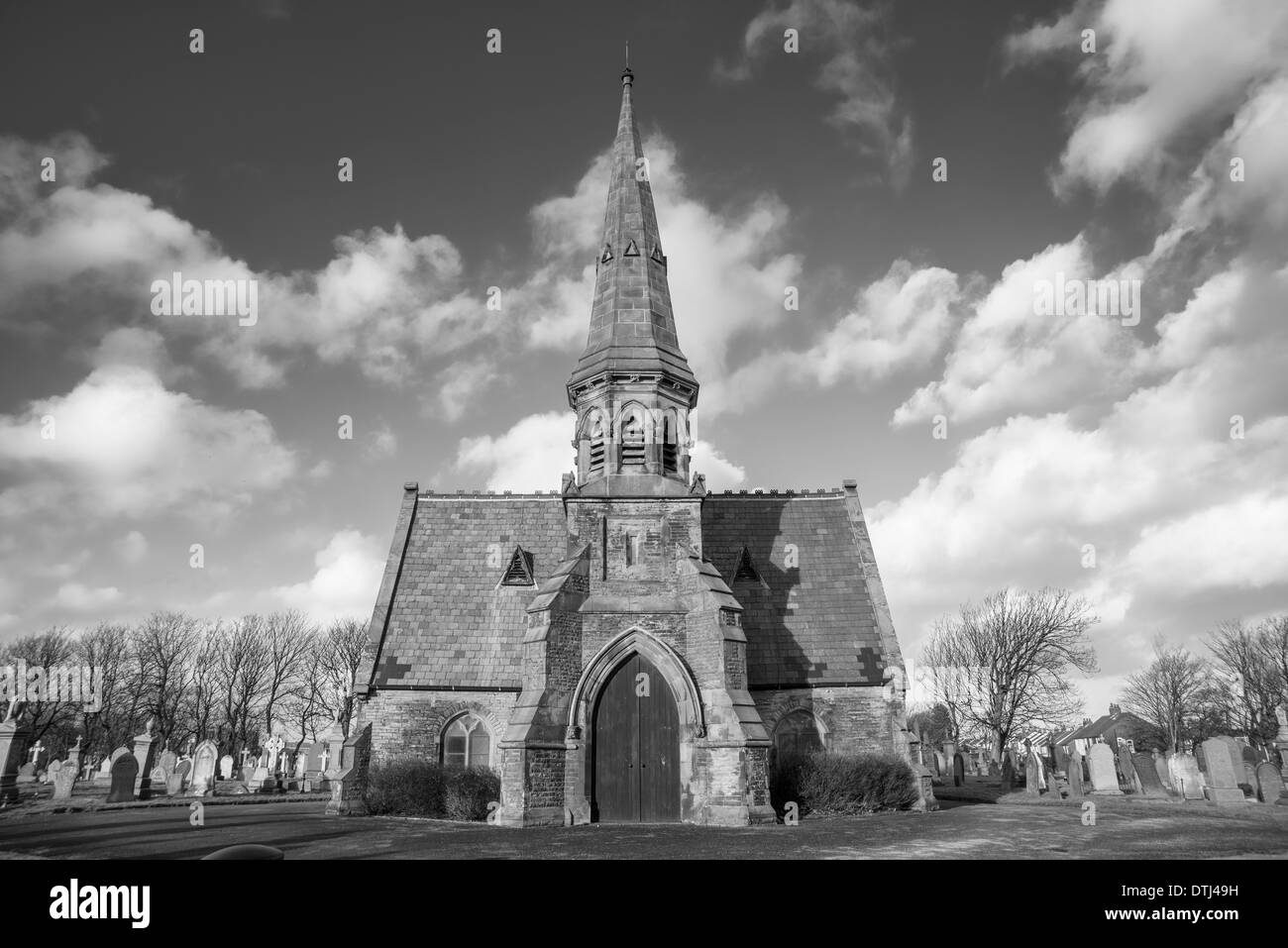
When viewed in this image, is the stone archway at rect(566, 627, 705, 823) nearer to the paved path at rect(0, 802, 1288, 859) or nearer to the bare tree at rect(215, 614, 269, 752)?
the paved path at rect(0, 802, 1288, 859)

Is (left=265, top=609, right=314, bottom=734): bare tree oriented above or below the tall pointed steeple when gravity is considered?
below

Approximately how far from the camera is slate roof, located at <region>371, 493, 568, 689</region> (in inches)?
867

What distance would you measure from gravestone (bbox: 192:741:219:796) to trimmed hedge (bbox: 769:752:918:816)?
946 inches

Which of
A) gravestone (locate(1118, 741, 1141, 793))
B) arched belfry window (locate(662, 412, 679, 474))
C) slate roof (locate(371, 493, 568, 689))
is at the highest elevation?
arched belfry window (locate(662, 412, 679, 474))

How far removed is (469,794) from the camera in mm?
19062

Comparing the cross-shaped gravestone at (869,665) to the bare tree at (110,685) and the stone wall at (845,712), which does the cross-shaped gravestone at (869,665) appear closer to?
the stone wall at (845,712)

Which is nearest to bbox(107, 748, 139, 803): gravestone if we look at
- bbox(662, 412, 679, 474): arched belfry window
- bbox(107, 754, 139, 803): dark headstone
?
bbox(107, 754, 139, 803): dark headstone

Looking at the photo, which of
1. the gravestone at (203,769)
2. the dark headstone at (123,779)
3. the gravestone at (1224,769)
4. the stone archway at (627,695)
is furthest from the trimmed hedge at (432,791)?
the gravestone at (1224,769)

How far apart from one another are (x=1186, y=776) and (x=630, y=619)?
81.3 feet

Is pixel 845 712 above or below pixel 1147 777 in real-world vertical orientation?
above

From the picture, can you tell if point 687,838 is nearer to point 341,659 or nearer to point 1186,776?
point 1186,776

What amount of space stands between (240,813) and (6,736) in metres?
7.44

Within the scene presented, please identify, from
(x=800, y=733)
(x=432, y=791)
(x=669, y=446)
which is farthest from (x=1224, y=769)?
(x=432, y=791)

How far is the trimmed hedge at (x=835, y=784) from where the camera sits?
18656 millimetres
